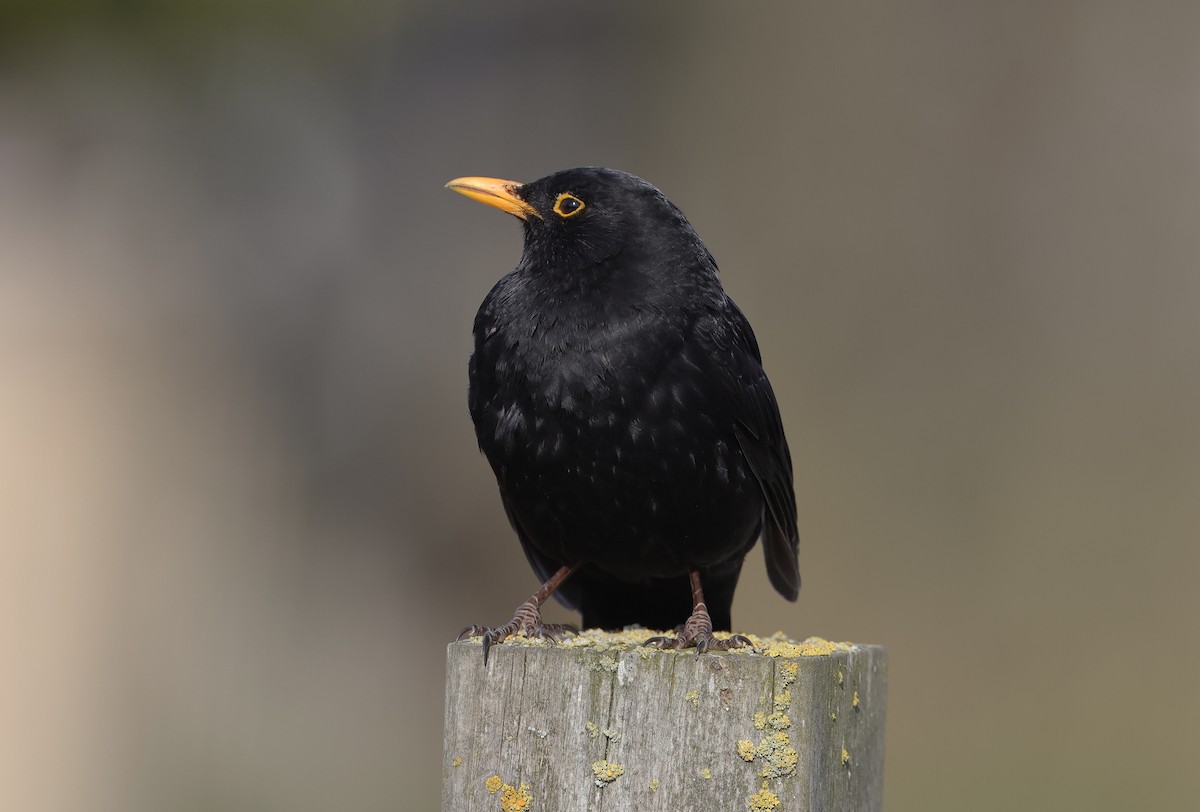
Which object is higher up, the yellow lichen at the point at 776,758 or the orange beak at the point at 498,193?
the orange beak at the point at 498,193

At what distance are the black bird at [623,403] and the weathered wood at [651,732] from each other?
0.72m

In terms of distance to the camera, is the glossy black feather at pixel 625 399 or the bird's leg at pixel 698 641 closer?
the bird's leg at pixel 698 641

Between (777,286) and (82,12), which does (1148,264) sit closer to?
(777,286)

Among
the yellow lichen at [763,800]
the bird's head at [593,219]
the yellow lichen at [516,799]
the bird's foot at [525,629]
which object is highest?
the bird's head at [593,219]

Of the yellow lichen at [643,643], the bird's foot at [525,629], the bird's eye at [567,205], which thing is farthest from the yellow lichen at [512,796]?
the bird's eye at [567,205]

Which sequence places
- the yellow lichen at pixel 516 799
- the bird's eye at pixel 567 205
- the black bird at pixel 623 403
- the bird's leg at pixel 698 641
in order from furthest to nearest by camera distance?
the bird's eye at pixel 567 205 → the black bird at pixel 623 403 → the bird's leg at pixel 698 641 → the yellow lichen at pixel 516 799

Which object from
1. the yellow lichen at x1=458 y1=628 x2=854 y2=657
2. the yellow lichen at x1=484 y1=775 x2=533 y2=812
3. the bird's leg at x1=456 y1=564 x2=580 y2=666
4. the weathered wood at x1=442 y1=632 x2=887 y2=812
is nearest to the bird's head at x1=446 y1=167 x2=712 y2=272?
the bird's leg at x1=456 y1=564 x2=580 y2=666

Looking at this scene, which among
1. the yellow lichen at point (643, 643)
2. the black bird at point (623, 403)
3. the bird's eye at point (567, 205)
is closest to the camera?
the yellow lichen at point (643, 643)

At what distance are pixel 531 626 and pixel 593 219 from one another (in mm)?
1184

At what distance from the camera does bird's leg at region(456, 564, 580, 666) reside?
2971 millimetres

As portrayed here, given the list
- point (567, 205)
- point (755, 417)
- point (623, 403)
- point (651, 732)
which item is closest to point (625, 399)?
point (623, 403)

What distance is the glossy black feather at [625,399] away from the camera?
11.1 feet

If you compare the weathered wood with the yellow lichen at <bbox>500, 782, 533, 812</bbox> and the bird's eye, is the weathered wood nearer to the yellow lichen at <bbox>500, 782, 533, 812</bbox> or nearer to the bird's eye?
the yellow lichen at <bbox>500, 782, 533, 812</bbox>

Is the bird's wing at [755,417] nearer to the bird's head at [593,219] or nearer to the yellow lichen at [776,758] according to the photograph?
the bird's head at [593,219]
